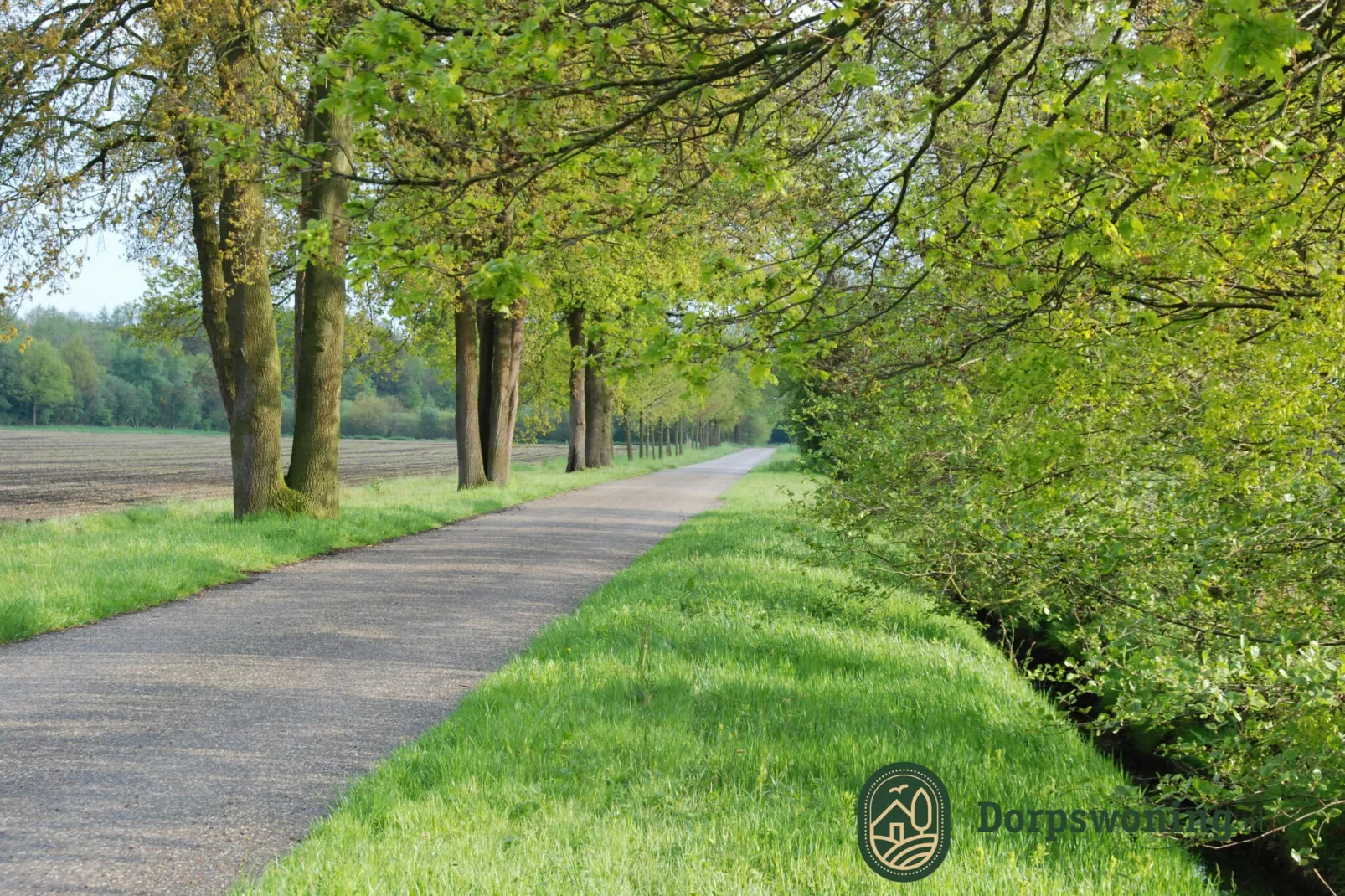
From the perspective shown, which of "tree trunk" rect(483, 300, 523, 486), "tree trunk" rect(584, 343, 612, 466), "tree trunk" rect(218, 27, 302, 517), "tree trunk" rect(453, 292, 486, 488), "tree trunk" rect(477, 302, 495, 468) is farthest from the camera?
"tree trunk" rect(584, 343, 612, 466)

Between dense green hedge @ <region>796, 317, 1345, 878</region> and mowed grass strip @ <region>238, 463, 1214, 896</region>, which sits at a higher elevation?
dense green hedge @ <region>796, 317, 1345, 878</region>

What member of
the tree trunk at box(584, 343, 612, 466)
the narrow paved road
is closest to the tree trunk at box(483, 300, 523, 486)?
the tree trunk at box(584, 343, 612, 466)

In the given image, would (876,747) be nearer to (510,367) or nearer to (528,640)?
(528,640)

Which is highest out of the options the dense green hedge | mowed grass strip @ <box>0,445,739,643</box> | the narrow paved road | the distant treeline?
the distant treeline

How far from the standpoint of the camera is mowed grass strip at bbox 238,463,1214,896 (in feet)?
11.4

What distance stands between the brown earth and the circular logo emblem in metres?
19.6

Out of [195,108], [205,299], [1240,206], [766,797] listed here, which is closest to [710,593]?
[766,797]

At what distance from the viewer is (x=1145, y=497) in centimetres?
612

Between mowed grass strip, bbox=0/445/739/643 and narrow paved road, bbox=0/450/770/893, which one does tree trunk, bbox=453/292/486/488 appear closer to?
mowed grass strip, bbox=0/445/739/643

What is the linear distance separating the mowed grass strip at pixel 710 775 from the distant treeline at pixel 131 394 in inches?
3277

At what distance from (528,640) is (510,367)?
16.4 meters

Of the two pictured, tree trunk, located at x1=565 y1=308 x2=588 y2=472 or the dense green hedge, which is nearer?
the dense green hedge

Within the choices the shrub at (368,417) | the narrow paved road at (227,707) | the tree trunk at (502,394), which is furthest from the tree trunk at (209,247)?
the shrub at (368,417)

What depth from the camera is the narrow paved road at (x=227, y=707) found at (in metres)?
3.71
